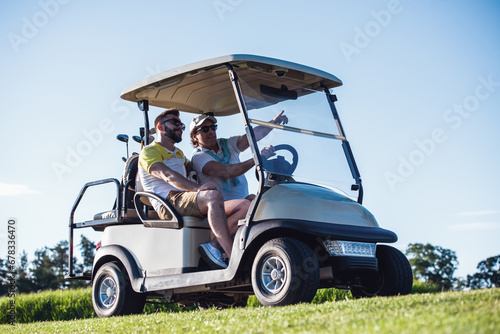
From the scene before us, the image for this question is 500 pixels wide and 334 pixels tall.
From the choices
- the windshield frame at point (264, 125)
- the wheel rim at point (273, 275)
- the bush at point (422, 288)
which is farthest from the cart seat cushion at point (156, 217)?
the bush at point (422, 288)

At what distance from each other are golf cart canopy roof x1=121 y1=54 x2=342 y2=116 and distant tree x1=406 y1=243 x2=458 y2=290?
94.7 feet

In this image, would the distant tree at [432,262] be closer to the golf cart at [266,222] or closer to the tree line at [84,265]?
the tree line at [84,265]

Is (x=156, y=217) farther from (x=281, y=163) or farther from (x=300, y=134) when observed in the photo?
(x=300, y=134)

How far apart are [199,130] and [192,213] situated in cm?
108

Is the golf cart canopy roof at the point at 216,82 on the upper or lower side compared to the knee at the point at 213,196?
upper

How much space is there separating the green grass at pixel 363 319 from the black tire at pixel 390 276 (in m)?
0.96

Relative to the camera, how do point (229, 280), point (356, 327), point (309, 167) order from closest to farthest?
1. point (356, 327)
2. point (229, 280)
3. point (309, 167)

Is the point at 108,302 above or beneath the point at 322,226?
beneath

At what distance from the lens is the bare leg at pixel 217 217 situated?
593cm

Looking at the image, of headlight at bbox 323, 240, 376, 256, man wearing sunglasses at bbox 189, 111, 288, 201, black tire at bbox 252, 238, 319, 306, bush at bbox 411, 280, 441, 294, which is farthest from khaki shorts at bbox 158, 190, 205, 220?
bush at bbox 411, 280, 441, 294

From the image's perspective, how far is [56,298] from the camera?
15.4 metres

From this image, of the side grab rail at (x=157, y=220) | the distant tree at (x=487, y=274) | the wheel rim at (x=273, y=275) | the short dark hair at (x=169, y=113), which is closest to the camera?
the wheel rim at (x=273, y=275)

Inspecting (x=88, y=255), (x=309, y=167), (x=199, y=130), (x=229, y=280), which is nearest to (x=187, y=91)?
(x=199, y=130)

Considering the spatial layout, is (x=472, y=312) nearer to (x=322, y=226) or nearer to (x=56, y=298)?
(x=322, y=226)
